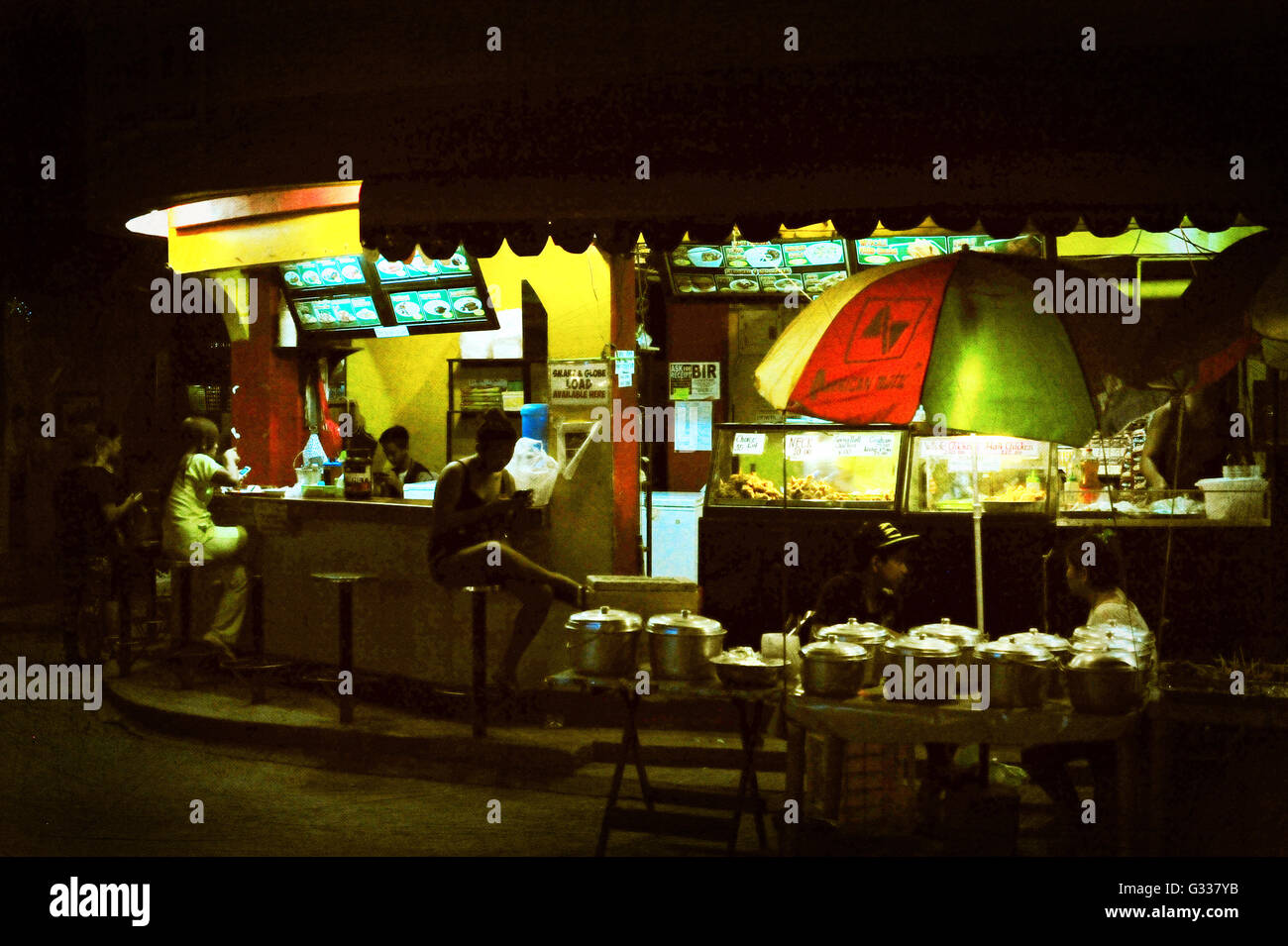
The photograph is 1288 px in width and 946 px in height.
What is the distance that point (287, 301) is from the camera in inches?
429

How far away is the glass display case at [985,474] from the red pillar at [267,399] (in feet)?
20.7

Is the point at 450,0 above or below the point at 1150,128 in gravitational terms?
above

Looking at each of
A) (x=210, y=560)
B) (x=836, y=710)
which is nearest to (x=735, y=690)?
(x=836, y=710)

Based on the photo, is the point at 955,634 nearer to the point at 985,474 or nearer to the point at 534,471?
the point at 985,474

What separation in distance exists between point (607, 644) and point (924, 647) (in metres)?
1.50

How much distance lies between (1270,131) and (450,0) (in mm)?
5879

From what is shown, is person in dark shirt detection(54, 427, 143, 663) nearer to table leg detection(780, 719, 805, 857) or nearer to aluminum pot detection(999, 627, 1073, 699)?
table leg detection(780, 719, 805, 857)

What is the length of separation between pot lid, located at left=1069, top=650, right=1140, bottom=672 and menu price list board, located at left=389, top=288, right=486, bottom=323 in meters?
6.59

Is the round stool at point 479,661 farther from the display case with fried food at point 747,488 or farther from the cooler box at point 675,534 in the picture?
the cooler box at point 675,534

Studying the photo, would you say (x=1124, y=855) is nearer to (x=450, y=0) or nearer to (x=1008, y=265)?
(x=1008, y=265)

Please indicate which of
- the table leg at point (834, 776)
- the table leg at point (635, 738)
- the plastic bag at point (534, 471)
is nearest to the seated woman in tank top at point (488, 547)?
the plastic bag at point (534, 471)

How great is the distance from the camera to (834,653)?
4.96m

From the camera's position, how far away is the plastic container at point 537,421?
8.61 m

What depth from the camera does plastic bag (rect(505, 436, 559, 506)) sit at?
27.0 ft
